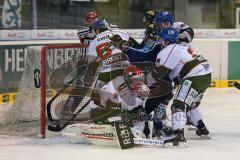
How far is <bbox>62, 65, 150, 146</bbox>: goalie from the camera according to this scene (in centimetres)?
602

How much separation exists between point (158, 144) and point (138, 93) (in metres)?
0.52

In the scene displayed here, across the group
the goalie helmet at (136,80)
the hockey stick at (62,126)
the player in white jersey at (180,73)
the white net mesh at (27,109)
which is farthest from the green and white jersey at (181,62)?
the white net mesh at (27,109)

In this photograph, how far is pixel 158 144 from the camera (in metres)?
5.90

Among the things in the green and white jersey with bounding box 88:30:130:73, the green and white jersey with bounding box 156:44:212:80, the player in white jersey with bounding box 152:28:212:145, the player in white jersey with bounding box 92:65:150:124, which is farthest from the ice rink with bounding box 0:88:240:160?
the green and white jersey with bounding box 88:30:130:73

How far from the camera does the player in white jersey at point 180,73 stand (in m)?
5.91

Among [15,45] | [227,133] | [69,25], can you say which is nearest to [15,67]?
[15,45]

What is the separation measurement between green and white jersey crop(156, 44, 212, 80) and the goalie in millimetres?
304

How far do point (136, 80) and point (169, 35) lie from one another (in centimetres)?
49

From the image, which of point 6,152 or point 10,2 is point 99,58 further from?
point 10,2

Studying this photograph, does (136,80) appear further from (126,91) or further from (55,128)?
(55,128)

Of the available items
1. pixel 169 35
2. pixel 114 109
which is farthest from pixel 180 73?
pixel 114 109

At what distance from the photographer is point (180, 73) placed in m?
6.17

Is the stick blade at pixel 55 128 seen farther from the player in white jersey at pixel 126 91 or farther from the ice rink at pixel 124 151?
the player in white jersey at pixel 126 91

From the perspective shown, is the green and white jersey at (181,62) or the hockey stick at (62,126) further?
the hockey stick at (62,126)
